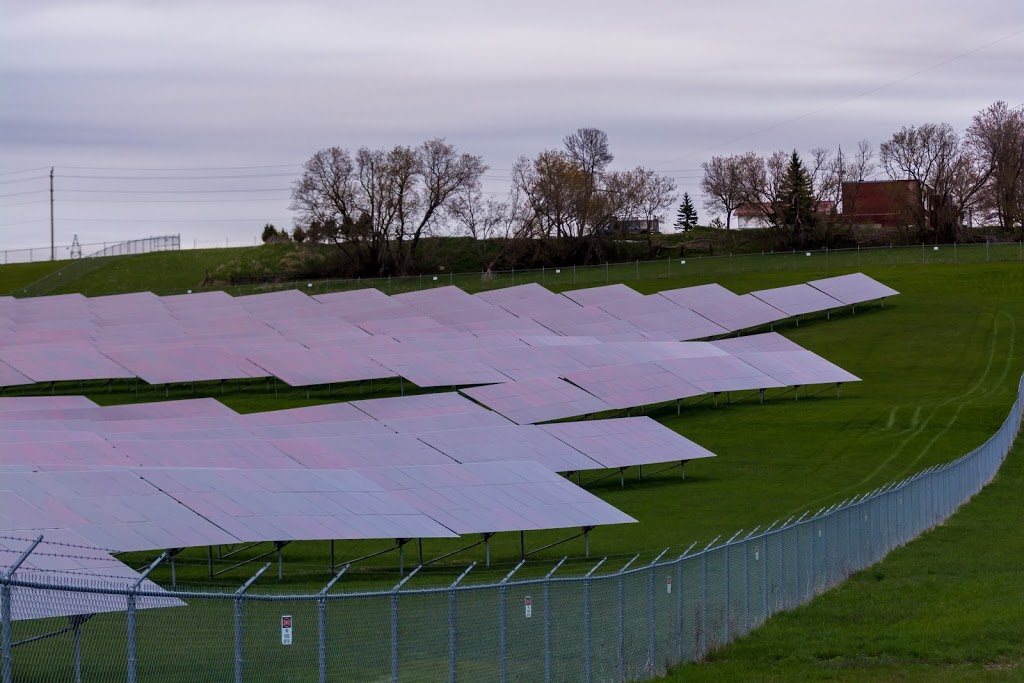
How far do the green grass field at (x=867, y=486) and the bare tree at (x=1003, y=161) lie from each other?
2590cm

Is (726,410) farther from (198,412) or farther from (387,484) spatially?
(387,484)

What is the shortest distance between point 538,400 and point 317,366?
13801 mm

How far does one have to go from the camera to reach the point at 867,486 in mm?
39438

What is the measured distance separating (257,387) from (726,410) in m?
22.1

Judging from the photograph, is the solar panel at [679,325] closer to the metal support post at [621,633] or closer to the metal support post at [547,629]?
the metal support post at [621,633]

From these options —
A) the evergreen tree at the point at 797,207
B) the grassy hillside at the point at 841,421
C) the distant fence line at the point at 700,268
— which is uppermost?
the evergreen tree at the point at 797,207

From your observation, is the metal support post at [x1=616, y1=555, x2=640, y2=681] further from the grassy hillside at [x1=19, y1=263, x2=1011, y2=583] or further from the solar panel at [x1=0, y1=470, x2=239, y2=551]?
the grassy hillside at [x1=19, y1=263, x2=1011, y2=583]

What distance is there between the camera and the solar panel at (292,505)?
84.4ft

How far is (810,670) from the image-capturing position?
728 inches

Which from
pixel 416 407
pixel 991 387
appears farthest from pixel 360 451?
pixel 991 387

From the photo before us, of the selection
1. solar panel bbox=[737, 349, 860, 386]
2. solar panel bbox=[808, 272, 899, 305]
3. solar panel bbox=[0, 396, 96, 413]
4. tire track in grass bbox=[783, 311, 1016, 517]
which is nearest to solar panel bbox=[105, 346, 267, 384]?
solar panel bbox=[0, 396, 96, 413]

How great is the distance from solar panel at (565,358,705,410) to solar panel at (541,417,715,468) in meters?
9.07

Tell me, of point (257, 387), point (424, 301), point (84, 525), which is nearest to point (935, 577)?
point (84, 525)

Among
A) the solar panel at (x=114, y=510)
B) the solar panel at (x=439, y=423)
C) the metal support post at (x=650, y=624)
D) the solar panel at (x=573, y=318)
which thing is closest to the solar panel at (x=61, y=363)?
the solar panel at (x=439, y=423)
